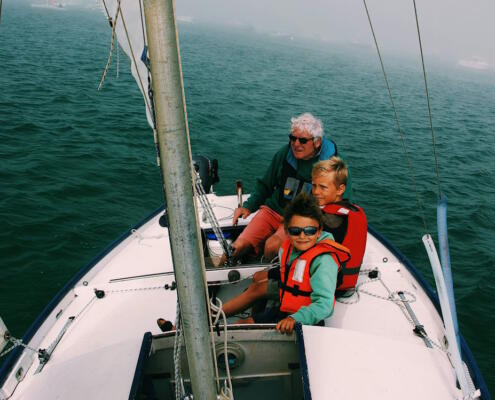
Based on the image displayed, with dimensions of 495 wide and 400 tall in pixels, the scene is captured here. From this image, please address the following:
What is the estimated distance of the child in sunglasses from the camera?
257 cm

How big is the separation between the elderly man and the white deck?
2.24 feet

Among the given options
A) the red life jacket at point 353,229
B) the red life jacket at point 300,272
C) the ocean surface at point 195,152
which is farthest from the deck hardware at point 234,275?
the ocean surface at point 195,152

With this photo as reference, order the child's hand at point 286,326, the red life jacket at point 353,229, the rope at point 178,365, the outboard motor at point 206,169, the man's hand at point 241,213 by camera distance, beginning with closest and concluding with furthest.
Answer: the rope at point 178,365
the child's hand at point 286,326
the red life jacket at point 353,229
the man's hand at point 241,213
the outboard motor at point 206,169

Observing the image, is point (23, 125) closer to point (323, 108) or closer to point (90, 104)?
point (90, 104)

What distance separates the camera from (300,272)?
2740 mm

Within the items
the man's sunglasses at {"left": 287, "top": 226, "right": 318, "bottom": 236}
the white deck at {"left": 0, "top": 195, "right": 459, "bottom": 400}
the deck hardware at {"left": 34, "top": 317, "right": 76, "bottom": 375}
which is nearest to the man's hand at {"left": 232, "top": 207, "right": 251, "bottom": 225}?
the white deck at {"left": 0, "top": 195, "right": 459, "bottom": 400}

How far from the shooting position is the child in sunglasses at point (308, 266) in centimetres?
257

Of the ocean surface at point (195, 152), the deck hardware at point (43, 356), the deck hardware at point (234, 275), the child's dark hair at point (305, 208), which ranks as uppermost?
the ocean surface at point (195, 152)

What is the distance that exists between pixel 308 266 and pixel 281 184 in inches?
71.3

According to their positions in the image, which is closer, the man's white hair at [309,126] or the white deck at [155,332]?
the white deck at [155,332]

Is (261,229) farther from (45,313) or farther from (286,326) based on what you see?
(45,313)

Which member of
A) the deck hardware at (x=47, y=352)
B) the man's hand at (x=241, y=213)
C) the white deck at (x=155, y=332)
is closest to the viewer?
the white deck at (x=155, y=332)

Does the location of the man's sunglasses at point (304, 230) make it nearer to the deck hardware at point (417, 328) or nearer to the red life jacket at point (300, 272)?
the red life jacket at point (300, 272)

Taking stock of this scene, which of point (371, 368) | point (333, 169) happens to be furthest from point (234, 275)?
point (371, 368)
